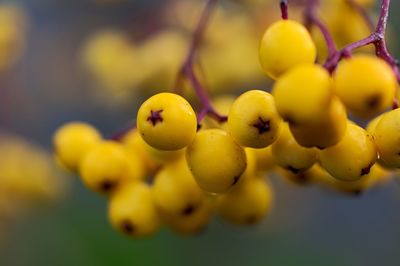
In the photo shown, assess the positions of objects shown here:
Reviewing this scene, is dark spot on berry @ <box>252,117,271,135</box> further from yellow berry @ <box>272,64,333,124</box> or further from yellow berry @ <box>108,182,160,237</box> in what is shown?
yellow berry @ <box>108,182,160,237</box>

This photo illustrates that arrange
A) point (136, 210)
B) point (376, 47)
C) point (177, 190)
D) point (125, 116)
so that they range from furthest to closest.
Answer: point (125, 116) → point (136, 210) → point (177, 190) → point (376, 47)

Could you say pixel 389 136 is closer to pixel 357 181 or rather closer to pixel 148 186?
pixel 357 181

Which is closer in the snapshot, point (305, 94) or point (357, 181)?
point (305, 94)

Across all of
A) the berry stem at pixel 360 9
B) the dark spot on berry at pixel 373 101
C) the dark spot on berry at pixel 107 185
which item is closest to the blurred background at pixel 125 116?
the berry stem at pixel 360 9

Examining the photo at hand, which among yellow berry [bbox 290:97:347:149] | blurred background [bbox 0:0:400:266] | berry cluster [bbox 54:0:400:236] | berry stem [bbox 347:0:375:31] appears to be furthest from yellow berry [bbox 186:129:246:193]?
berry stem [bbox 347:0:375:31]

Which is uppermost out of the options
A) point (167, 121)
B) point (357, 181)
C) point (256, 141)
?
point (167, 121)

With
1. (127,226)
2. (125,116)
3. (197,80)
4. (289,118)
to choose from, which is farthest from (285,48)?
(125,116)

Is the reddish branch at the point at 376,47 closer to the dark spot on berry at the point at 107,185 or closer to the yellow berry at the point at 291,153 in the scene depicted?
the yellow berry at the point at 291,153
